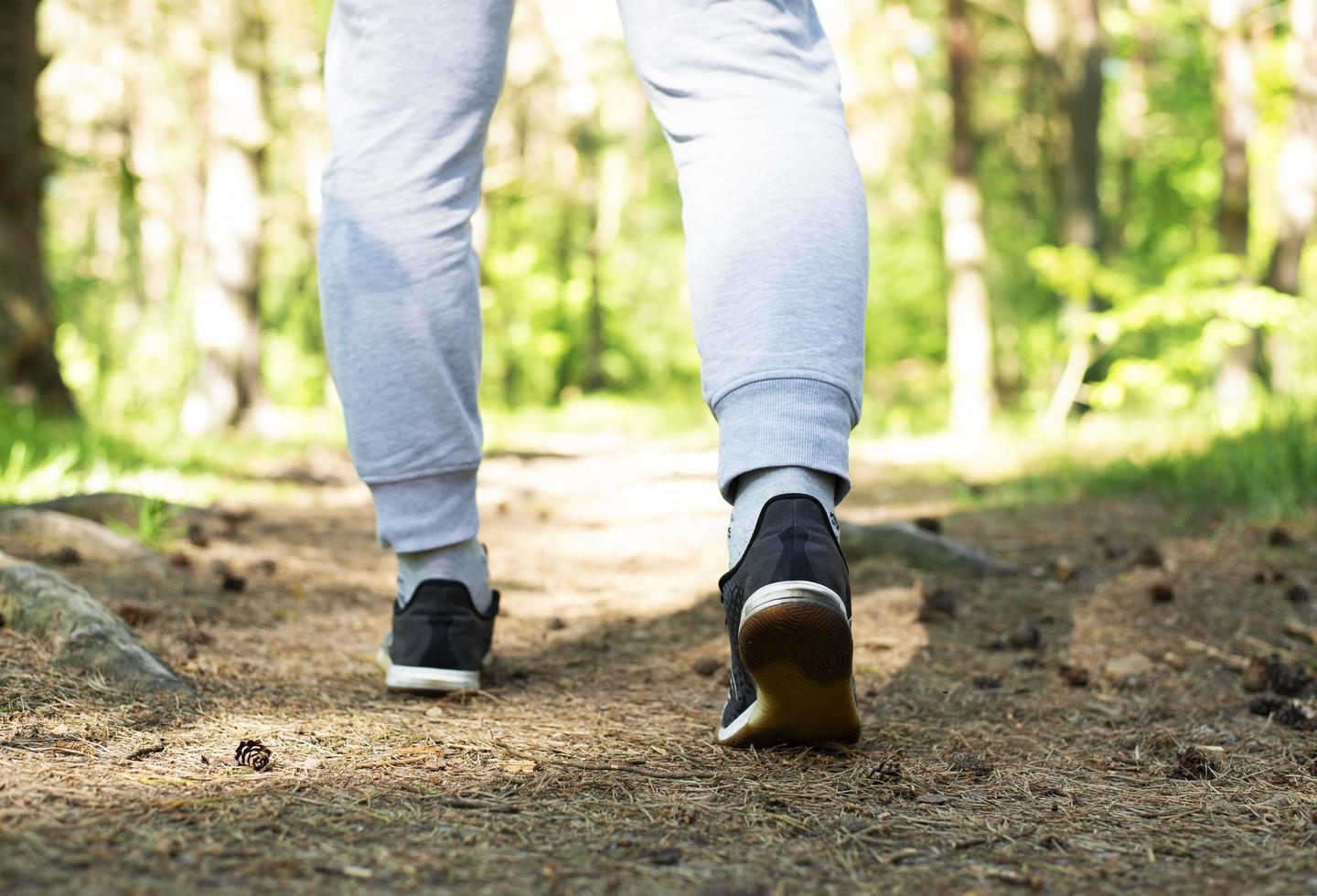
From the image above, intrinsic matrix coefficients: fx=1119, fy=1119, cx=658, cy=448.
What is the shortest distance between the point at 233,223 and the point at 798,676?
28.4 ft

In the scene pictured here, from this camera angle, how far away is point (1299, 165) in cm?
956

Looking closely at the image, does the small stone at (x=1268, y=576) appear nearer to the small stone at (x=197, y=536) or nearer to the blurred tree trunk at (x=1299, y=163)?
the small stone at (x=197, y=536)

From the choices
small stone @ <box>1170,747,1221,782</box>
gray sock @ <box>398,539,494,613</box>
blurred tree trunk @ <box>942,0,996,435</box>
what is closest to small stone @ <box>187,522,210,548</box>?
gray sock @ <box>398,539,494,613</box>

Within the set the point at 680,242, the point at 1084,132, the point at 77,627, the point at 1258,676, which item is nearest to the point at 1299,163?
the point at 1084,132

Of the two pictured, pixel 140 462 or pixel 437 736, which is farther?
pixel 140 462

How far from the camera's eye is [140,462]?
4.59m

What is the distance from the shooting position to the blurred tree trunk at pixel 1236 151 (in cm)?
940

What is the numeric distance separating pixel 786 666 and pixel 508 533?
9.79 feet

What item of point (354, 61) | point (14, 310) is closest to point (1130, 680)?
point (354, 61)

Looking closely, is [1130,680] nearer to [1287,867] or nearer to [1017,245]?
[1287,867]

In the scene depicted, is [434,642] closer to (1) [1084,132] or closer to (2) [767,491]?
(2) [767,491]

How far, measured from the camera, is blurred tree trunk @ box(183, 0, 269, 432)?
29.0ft

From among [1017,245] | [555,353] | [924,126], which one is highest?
[924,126]

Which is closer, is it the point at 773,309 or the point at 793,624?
the point at 793,624
